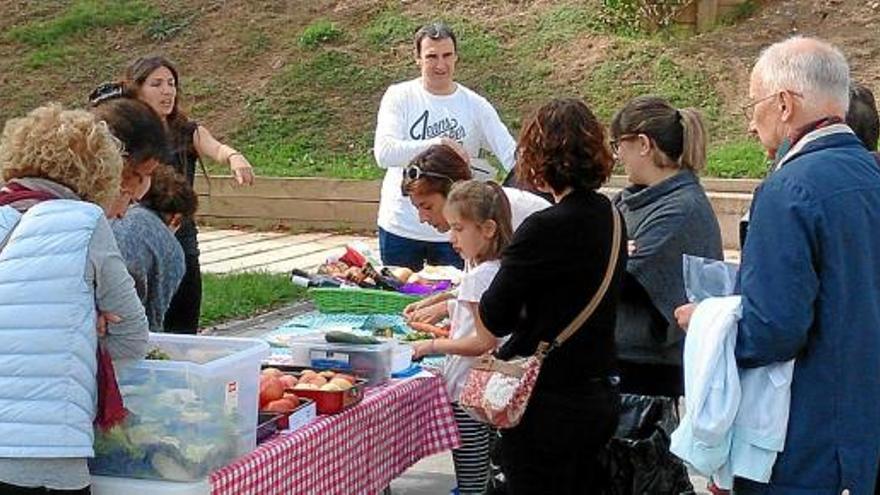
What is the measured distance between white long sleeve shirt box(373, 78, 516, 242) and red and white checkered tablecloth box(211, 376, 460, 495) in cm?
183

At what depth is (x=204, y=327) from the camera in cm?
869

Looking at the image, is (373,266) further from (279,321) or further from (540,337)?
(279,321)

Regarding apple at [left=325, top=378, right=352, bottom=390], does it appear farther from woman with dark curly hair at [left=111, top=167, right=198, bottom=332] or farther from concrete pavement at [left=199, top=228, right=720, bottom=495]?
concrete pavement at [left=199, top=228, right=720, bottom=495]

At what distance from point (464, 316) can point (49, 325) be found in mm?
1703

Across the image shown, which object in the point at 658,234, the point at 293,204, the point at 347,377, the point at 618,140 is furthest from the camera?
the point at 293,204

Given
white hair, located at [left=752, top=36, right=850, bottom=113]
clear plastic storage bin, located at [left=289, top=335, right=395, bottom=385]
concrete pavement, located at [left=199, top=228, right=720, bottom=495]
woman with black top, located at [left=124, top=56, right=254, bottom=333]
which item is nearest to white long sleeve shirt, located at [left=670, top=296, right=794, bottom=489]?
white hair, located at [left=752, top=36, right=850, bottom=113]

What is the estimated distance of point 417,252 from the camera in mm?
6406

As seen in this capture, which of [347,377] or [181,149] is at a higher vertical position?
[181,149]

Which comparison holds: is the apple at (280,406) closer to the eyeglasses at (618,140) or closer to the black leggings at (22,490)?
the black leggings at (22,490)

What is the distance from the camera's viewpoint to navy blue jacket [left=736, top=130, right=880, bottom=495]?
3.01m

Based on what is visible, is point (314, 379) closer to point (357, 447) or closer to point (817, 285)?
point (357, 447)

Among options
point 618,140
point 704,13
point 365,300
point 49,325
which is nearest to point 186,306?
point 365,300

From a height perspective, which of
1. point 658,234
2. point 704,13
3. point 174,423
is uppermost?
point 704,13

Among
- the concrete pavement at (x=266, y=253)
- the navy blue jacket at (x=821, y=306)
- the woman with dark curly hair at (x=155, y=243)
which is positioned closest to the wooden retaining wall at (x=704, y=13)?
the concrete pavement at (x=266, y=253)
